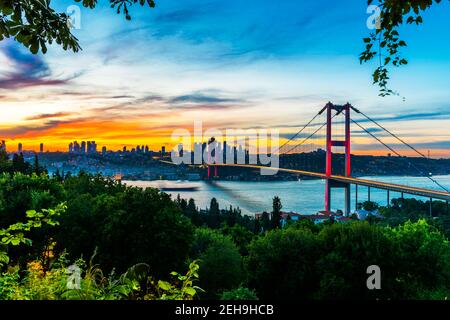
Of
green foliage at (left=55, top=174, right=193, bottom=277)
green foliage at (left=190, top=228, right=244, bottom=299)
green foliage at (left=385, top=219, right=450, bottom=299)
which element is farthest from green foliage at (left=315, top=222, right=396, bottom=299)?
green foliage at (left=55, top=174, right=193, bottom=277)

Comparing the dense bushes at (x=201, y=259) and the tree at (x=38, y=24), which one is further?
the dense bushes at (x=201, y=259)

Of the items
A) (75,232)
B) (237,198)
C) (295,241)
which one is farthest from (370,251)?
(237,198)

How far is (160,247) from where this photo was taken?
1398cm

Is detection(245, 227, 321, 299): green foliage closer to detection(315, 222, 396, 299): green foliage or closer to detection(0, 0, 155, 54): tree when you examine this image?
detection(315, 222, 396, 299): green foliage

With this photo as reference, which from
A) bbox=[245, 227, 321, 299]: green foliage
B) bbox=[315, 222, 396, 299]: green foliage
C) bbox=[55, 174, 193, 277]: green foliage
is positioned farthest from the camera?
bbox=[245, 227, 321, 299]: green foliage

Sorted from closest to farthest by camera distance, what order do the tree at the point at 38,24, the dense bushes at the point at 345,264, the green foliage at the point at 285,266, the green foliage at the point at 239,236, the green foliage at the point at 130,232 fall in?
1. the tree at the point at 38,24
2. the green foliage at the point at 130,232
3. the dense bushes at the point at 345,264
4. the green foliage at the point at 285,266
5. the green foliage at the point at 239,236

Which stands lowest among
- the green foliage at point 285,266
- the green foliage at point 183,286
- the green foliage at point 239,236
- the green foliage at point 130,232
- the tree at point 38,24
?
the green foliage at point 239,236

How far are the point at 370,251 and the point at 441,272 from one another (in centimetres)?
450

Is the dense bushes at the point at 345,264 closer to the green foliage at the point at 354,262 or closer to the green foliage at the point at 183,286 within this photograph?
the green foliage at the point at 354,262

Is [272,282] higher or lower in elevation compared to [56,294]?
lower

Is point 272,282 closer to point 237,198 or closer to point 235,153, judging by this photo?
point 237,198

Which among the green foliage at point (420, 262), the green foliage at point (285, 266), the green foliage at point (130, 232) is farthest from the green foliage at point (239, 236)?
the green foliage at point (130, 232)

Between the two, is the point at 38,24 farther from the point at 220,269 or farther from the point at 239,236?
the point at 239,236
